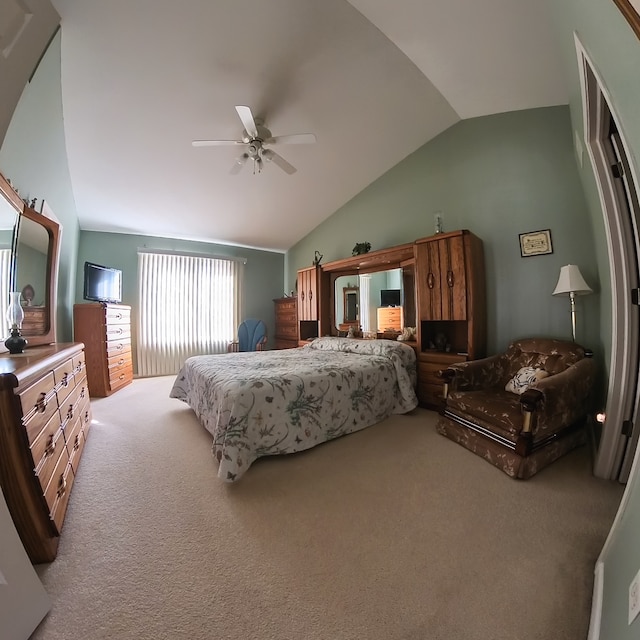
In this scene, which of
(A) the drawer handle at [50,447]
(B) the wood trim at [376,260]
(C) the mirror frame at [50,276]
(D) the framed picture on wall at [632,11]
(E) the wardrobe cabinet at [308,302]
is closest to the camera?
(D) the framed picture on wall at [632,11]

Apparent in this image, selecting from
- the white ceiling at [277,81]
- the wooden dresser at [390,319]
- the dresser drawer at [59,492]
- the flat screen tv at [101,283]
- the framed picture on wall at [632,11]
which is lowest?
the dresser drawer at [59,492]

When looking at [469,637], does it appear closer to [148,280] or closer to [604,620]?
[604,620]

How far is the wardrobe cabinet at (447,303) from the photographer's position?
2803mm

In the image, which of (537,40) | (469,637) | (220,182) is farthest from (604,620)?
(220,182)

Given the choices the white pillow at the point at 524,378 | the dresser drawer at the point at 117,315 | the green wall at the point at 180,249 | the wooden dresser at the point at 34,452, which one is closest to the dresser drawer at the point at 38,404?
the wooden dresser at the point at 34,452

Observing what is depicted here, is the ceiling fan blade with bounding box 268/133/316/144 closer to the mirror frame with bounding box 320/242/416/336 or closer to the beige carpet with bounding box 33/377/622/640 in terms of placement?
the mirror frame with bounding box 320/242/416/336

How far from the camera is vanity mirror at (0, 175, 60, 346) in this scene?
1798mm

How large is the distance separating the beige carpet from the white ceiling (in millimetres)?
3064

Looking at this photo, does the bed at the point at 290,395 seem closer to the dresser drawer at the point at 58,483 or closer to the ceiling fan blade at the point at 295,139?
the dresser drawer at the point at 58,483

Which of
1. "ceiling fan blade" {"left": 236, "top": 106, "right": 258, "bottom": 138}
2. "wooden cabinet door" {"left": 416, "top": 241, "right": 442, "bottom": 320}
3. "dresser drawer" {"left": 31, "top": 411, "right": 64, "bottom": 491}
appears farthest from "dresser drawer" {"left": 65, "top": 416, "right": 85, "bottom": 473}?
"wooden cabinet door" {"left": 416, "top": 241, "right": 442, "bottom": 320}

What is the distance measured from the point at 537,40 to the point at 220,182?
337cm

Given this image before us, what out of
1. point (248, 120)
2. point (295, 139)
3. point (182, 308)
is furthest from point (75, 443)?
point (182, 308)

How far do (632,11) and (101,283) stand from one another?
5364 millimetres

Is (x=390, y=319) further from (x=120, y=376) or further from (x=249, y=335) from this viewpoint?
(x=120, y=376)
